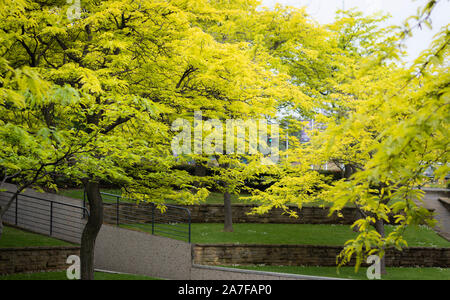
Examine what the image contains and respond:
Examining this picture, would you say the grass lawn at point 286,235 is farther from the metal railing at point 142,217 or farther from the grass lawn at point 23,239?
the grass lawn at point 23,239

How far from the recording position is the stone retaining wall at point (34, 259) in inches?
462

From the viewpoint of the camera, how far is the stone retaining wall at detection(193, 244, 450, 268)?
44.1ft

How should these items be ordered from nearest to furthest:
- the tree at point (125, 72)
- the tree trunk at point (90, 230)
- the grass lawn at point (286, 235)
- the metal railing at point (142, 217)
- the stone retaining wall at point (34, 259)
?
the tree at point (125, 72)
the tree trunk at point (90, 230)
the stone retaining wall at point (34, 259)
the grass lawn at point (286, 235)
the metal railing at point (142, 217)

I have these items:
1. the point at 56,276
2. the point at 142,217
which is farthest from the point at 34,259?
the point at 142,217

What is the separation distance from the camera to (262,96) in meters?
11.7

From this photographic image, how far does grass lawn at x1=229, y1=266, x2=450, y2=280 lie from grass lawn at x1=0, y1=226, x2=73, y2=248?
20.5ft

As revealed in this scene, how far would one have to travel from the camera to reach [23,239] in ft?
44.4

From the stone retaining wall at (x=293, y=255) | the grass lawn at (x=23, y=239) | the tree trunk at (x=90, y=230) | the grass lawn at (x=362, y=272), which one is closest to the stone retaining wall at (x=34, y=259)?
the grass lawn at (x=23, y=239)

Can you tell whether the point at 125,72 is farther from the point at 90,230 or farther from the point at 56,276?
the point at 56,276

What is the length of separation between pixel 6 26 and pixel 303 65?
12.8 meters

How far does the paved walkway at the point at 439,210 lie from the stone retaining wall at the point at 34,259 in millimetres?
12245
